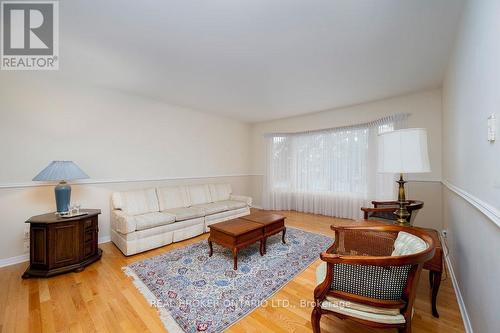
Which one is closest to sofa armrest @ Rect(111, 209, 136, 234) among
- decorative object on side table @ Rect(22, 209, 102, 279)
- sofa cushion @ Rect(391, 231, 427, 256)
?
decorative object on side table @ Rect(22, 209, 102, 279)

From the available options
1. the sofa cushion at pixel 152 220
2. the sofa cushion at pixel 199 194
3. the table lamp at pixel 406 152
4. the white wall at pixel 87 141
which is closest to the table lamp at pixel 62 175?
the white wall at pixel 87 141

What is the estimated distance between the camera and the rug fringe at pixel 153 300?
1473mm

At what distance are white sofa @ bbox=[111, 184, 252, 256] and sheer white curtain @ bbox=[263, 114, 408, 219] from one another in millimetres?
1400

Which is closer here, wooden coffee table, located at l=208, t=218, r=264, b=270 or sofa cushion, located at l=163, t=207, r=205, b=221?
wooden coffee table, located at l=208, t=218, r=264, b=270

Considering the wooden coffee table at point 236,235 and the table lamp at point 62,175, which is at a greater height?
the table lamp at point 62,175

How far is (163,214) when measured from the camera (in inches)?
121

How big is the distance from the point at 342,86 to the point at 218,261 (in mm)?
3160

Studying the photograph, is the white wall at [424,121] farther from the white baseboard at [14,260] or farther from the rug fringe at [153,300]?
the white baseboard at [14,260]

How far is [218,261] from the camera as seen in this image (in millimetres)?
2490

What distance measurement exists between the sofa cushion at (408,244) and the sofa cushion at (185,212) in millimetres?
2761

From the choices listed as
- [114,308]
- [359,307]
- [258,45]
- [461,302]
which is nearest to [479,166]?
[359,307]

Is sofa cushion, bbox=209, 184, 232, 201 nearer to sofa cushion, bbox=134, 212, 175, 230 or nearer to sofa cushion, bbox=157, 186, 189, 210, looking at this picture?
sofa cushion, bbox=157, 186, 189, 210

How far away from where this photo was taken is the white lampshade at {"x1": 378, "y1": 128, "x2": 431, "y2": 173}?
1.49 meters

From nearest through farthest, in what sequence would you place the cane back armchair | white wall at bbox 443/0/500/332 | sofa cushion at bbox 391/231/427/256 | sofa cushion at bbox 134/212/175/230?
white wall at bbox 443/0/500/332 < the cane back armchair < sofa cushion at bbox 391/231/427/256 < sofa cushion at bbox 134/212/175/230
